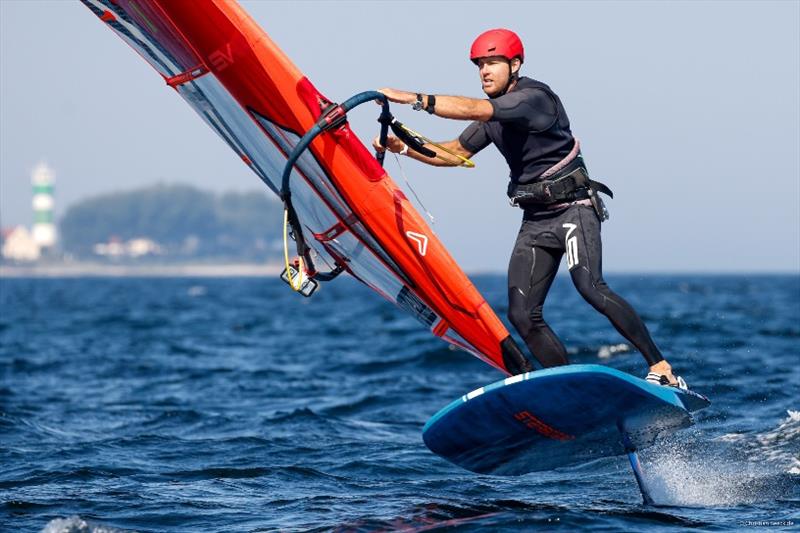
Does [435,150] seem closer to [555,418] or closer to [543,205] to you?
[543,205]

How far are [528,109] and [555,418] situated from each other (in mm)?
2033

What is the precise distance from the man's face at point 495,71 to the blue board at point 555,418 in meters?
1.92

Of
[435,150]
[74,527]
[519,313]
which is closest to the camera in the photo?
[74,527]

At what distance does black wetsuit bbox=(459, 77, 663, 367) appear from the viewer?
736cm

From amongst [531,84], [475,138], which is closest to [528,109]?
[531,84]

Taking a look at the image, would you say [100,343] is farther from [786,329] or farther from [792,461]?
[792,461]

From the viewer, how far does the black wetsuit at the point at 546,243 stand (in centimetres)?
736

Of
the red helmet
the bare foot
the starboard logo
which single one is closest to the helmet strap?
the red helmet

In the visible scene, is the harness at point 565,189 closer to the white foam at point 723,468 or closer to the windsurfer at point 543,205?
the windsurfer at point 543,205

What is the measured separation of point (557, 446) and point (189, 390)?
28.3 ft

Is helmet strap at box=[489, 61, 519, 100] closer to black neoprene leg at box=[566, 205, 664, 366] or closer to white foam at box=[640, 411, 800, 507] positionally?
black neoprene leg at box=[566, 205, 664, 366]

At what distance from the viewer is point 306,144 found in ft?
23.8

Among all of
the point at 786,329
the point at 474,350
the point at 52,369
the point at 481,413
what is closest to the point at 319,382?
the point at 52,369

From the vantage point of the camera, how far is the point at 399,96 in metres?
6.85
